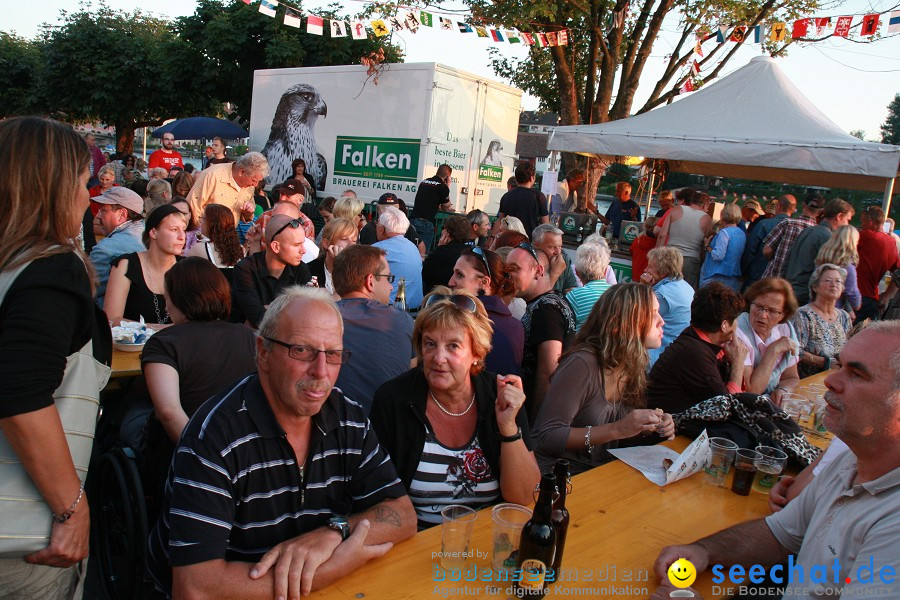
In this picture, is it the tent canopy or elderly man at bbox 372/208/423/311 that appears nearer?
elderly man at bbox 372/208/423/311

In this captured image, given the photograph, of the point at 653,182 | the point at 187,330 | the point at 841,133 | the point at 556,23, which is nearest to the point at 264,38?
the point at 556,23

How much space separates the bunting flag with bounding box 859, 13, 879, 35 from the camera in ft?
30.0

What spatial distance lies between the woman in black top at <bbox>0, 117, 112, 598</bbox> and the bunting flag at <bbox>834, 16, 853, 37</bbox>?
11.1m

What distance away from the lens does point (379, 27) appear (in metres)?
10.2

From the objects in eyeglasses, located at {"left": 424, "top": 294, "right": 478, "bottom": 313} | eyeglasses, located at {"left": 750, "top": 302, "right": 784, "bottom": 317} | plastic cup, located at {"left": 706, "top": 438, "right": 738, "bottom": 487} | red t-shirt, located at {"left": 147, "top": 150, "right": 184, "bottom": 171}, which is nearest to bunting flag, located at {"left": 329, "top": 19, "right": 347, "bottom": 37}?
red t-shirt, located at {"left": 147, "top": 150, "right": 184, "bottom": 171}

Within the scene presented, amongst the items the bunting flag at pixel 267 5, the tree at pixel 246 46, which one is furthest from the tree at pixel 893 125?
the bunting flag at pixel 267 5

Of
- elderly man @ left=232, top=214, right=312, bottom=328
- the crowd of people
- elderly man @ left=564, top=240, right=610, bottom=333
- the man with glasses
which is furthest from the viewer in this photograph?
the man with glasses

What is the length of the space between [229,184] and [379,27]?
4.45m

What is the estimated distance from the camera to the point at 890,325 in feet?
6.23

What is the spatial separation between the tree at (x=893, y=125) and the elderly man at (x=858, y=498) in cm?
4498

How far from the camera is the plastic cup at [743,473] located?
8.66 feet

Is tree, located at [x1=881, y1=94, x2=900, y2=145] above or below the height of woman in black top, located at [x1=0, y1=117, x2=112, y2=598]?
above

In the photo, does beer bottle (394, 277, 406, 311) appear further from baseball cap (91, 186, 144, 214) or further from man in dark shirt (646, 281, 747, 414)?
baseball cap (91, 186, 144, 214)

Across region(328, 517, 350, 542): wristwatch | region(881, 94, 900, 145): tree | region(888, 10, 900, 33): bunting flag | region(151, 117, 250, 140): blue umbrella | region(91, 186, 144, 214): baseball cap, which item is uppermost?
region(881, 94, 900, 145): tree
